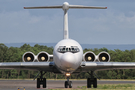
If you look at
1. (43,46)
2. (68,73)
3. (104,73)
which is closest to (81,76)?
(104,73)

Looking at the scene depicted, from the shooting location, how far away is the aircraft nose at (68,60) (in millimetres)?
18469

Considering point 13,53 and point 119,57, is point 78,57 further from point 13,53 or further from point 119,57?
point 13,53

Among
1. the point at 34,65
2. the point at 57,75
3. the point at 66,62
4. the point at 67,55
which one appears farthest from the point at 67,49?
the point at 57,75

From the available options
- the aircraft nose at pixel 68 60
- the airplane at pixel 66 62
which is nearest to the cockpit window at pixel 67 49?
the airplane at pixel 66 62

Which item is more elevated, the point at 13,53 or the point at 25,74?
the point at 13,53

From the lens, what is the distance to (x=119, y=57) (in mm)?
71875

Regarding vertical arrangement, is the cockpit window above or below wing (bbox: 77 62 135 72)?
above

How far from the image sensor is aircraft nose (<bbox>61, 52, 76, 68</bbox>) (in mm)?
18469

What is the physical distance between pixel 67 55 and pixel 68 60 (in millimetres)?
425

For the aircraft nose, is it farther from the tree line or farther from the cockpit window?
the tree line

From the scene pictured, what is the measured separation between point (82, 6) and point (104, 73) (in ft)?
147

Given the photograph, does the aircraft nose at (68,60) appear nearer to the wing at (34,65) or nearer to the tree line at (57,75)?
the wing at (34,65)

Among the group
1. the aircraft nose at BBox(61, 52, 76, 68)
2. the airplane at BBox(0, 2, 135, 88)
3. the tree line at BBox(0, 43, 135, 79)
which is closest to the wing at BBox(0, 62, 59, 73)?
the airplane at BBox(0, 2, 135, 88)

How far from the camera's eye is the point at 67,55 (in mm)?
18703
